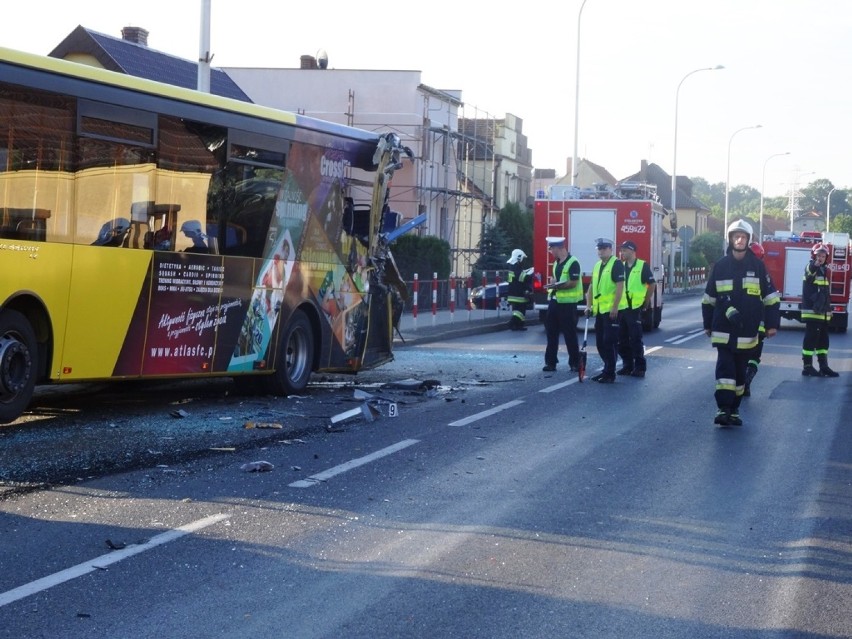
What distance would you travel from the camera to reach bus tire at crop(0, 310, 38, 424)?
9.88 m

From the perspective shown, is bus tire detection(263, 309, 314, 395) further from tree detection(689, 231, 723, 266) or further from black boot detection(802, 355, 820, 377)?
tree detection(689, 231, 723, 266)

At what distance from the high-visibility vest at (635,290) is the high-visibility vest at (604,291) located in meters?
0.07

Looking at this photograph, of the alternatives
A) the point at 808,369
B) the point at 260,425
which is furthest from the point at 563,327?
the point at 260,425

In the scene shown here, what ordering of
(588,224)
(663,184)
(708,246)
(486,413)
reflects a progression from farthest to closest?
(663,184) < (708,246) < (588,224) < (486,413)

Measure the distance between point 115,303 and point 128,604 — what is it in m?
5.76

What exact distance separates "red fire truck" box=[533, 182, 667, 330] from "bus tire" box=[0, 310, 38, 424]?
60.7 ft

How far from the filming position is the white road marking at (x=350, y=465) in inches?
332

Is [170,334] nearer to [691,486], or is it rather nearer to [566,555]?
[691,486]

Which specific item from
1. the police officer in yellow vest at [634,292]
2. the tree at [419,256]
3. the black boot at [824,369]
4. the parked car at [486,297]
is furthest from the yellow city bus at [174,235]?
the tree at [419,256]

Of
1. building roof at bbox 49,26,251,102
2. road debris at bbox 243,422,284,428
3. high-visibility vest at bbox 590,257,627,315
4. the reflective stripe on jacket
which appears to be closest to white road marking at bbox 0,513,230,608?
road debris at bbox 243,422,284,428

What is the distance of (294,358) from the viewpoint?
1404 cm

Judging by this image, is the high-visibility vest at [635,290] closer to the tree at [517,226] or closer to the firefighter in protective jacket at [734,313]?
the firefighter in protective jacket at [734,313]

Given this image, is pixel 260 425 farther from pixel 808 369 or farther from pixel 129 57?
pixel 129 57

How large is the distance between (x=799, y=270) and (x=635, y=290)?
18.6 metres
